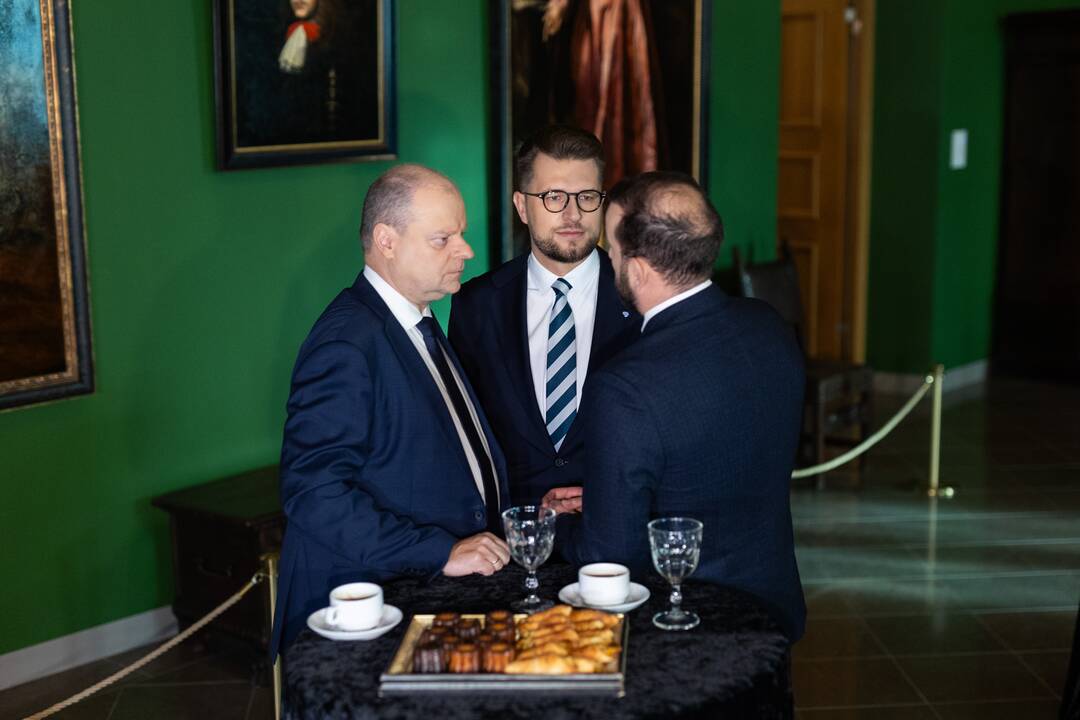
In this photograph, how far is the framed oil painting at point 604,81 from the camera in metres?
6.15

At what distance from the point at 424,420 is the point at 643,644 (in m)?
0.78

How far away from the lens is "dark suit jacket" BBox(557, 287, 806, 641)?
8.71ft

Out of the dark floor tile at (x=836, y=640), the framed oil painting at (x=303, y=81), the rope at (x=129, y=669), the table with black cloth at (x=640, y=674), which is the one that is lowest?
the dark floor tile at (x=836, y=640)

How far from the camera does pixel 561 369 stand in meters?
3.81

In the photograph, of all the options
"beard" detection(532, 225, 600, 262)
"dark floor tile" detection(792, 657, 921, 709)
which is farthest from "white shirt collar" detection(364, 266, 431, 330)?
"dark floor tile" detection(792, 657, 921, 709)

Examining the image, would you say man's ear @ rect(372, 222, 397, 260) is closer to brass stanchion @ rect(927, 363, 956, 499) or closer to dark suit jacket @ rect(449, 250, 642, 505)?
dark suit jacket @ rect(449, 250, 642, 505)

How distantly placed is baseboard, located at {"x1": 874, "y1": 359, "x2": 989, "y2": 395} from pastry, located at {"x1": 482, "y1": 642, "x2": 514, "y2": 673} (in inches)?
314

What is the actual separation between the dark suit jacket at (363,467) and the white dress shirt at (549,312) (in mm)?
777

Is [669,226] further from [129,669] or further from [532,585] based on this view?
[129,669]

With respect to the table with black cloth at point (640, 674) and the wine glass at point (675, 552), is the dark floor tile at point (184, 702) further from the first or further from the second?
the wine glass at point (675, 552)

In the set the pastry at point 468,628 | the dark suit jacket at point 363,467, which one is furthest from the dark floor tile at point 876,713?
the pastry at point 468,628

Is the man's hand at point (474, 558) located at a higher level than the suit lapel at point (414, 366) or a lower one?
lower

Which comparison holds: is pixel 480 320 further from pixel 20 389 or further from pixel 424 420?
pixel 20 389

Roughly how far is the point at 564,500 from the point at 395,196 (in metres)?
0.93
